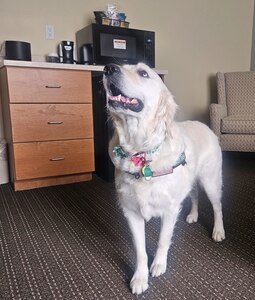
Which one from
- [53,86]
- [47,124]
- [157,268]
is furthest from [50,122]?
[157,268]

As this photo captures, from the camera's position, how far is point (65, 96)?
7.30 feet

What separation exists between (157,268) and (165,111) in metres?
0.63

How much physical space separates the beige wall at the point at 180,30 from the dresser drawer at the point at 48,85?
2.02ft

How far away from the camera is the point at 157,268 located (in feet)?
3.82

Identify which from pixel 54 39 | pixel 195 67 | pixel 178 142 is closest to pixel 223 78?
pixel 195 67

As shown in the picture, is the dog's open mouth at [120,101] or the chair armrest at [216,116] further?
the chair armrest at [216,116]

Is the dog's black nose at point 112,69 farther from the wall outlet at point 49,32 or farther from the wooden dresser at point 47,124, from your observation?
the wall outlet at point 49,32

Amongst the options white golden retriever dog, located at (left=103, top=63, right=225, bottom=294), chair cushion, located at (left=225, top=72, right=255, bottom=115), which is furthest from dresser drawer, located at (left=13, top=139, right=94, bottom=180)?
chair cushion, located at (left=225, top=72, right=255, bottom=115)

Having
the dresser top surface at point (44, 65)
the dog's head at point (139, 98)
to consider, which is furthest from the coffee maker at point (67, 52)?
the dog's head at point (139, 98)

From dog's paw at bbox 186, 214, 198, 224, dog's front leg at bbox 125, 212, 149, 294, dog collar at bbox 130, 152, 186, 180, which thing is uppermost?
dog collar at bbox 130, 152, 186, 180

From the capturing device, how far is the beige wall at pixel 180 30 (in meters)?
2.56

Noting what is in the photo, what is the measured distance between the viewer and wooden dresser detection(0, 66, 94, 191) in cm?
208

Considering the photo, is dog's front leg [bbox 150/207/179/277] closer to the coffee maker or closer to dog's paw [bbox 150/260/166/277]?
dog's paw [bbox 150/260/166/277]

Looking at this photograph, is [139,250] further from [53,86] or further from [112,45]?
[112,45]
